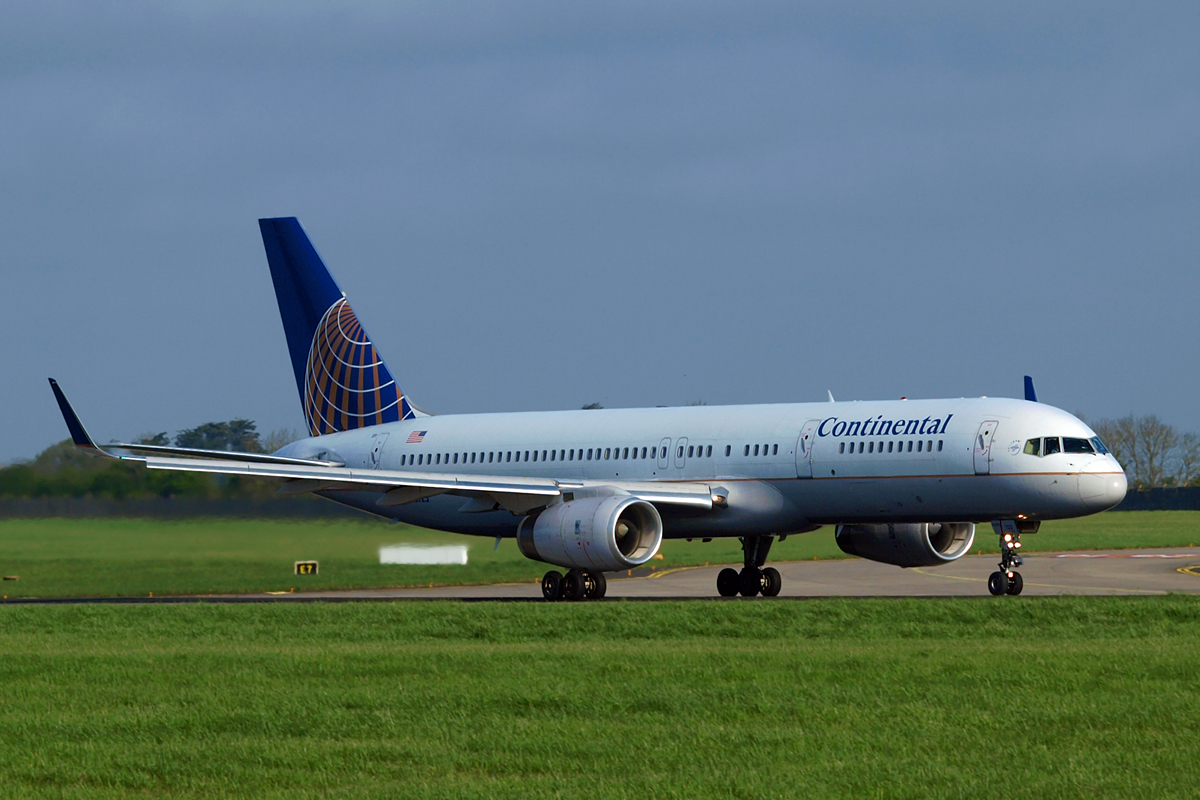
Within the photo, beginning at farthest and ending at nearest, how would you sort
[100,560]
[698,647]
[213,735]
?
[100,560] → [698,647] → [213,735]

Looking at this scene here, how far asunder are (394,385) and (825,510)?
556 inches

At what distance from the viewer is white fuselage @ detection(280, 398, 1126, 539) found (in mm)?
30359

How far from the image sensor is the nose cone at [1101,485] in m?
30.1

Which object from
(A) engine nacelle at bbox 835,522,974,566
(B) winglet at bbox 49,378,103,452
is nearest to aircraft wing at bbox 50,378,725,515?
(B) winglet at bbox 49,378,103,452

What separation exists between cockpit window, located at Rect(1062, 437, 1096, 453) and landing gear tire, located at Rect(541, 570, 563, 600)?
33.1 feet

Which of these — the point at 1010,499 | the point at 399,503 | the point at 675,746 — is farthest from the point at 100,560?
the point at 675,746

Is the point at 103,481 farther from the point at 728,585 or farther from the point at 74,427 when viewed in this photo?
the point at 728,585

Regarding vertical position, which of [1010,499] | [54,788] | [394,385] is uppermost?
[394,385]

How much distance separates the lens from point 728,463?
33.5 metres

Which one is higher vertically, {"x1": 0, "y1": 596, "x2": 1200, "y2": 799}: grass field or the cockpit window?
the cockpit window

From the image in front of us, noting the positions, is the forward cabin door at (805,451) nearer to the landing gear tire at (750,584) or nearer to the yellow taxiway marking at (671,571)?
the landing gear tire at (750,584)

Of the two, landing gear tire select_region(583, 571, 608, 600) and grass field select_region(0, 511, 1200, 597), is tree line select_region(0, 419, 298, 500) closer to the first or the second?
grass field select_region(0, 511, 1200, 597)

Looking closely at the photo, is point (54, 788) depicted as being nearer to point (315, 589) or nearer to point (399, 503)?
point (399, 503)

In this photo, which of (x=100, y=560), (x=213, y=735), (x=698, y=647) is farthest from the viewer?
(x=100, y=560)
